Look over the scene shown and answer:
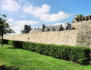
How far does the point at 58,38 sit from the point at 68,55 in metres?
5.50

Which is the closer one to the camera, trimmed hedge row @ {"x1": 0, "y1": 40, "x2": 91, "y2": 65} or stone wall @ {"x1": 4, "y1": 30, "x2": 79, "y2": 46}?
trimmed hedge row @ {"x1": 0, "y1": 40, "x2": 91, "y2": 65}

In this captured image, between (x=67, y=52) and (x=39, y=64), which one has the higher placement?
(x=67, y=52)

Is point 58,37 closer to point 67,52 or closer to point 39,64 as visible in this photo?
point 67,52

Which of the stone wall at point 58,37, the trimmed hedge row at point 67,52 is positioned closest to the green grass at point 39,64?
the trimmed hedge row at point 67,52

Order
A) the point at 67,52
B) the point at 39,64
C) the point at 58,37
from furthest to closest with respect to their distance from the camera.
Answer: the point at 58,37 < the point at 67,52 < the point at 39,64

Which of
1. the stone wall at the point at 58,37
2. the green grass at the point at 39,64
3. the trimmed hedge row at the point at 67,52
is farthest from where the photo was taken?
the stone wall at the point at 58,37

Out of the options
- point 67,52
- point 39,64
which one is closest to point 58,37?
point 67,52

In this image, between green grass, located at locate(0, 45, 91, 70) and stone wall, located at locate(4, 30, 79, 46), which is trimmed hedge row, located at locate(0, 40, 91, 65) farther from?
stone wall, located at locate(4, 30, 79, 46)

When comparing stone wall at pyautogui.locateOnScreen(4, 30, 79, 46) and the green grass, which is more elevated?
stone wall at pyautogui.locateOnScreen(4, 30, 79, 46)

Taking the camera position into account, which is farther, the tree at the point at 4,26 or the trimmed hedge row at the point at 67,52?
the tree at the point at 4,26

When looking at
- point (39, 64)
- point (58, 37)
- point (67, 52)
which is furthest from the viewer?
point (58, 37)

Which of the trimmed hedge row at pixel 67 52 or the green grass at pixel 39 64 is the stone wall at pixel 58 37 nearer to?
the trimmed hedge row at pixel 67 52

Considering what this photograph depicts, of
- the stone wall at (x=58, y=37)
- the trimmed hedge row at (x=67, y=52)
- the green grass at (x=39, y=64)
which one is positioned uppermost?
the stone wall at (x=58, y=37)

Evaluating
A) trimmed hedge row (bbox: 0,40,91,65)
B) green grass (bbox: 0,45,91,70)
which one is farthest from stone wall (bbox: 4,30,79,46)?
green grass (bbox: 0,45,91,70)
